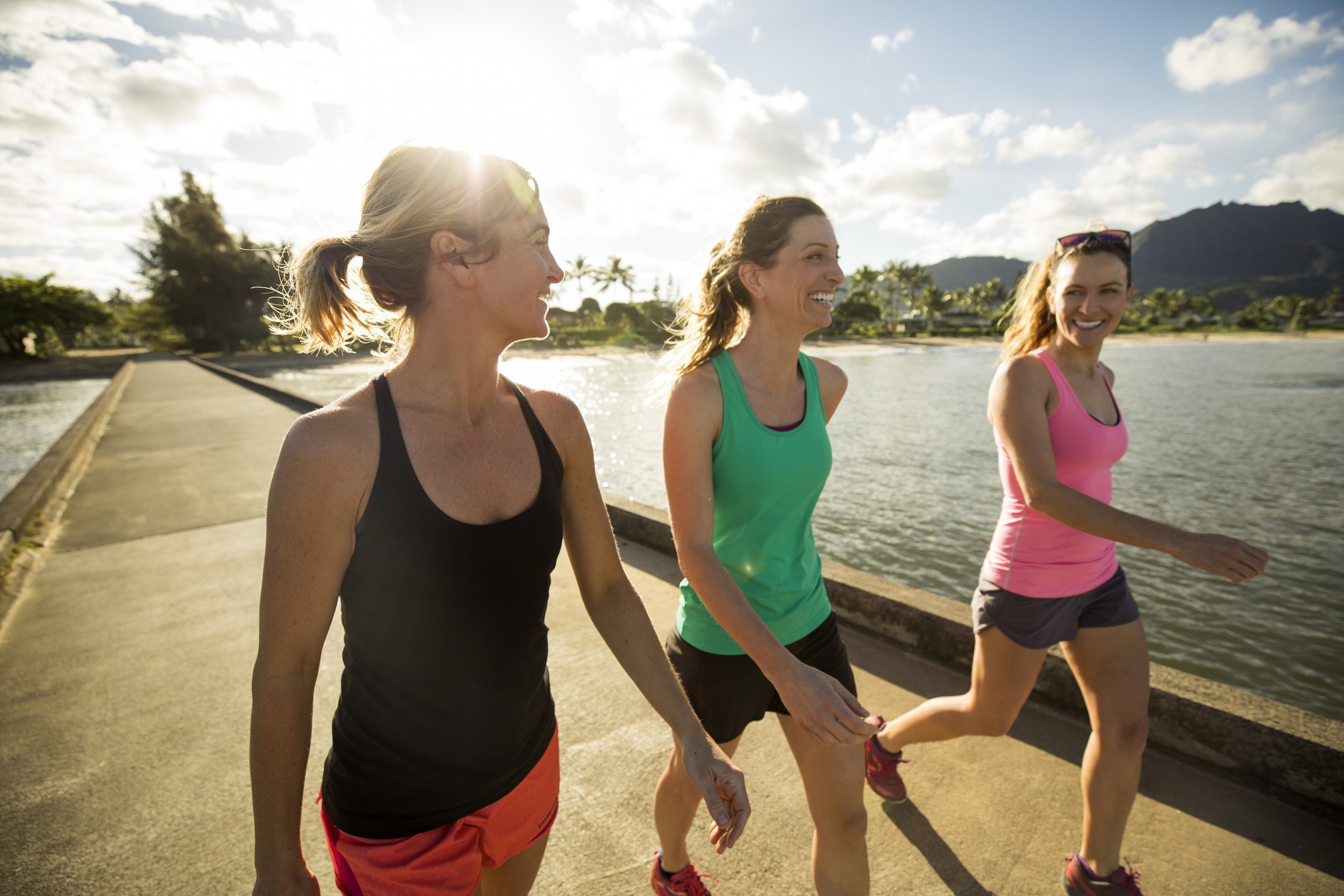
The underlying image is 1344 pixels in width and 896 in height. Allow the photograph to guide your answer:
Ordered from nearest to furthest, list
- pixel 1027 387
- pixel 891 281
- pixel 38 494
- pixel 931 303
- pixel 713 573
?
pixel 713 573 → pixel 1027 387 → pixel 38 494 → pixel 931 303 → pixel 891 281

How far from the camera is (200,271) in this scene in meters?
54.0

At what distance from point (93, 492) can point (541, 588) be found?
375 inches

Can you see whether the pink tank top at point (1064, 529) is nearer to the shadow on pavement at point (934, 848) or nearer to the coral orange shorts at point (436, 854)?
the shadow on pavement at point (934, 848)

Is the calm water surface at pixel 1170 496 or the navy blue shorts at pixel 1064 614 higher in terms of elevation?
the navy blue shorts at pixel 1064 614

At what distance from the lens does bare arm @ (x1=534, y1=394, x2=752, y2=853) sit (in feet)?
5.25

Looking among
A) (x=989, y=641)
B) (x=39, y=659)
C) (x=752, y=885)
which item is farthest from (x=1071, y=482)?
(x=39, y=659)

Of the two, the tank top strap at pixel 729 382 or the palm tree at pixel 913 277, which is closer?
the tank top strap at pixel 729 382

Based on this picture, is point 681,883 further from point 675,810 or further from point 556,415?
point 556,415

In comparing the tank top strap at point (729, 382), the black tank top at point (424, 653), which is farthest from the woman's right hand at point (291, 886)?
the tank top strap at point (729, 382)

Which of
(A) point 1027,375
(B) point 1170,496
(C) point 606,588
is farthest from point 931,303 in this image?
(C) point 606,588

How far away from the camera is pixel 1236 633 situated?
5910mm

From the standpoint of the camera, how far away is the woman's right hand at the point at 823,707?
1489mm

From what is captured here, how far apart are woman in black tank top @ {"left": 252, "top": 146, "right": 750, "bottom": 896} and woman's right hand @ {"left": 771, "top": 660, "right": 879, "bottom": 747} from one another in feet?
0.68

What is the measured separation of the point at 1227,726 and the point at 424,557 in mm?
3174
